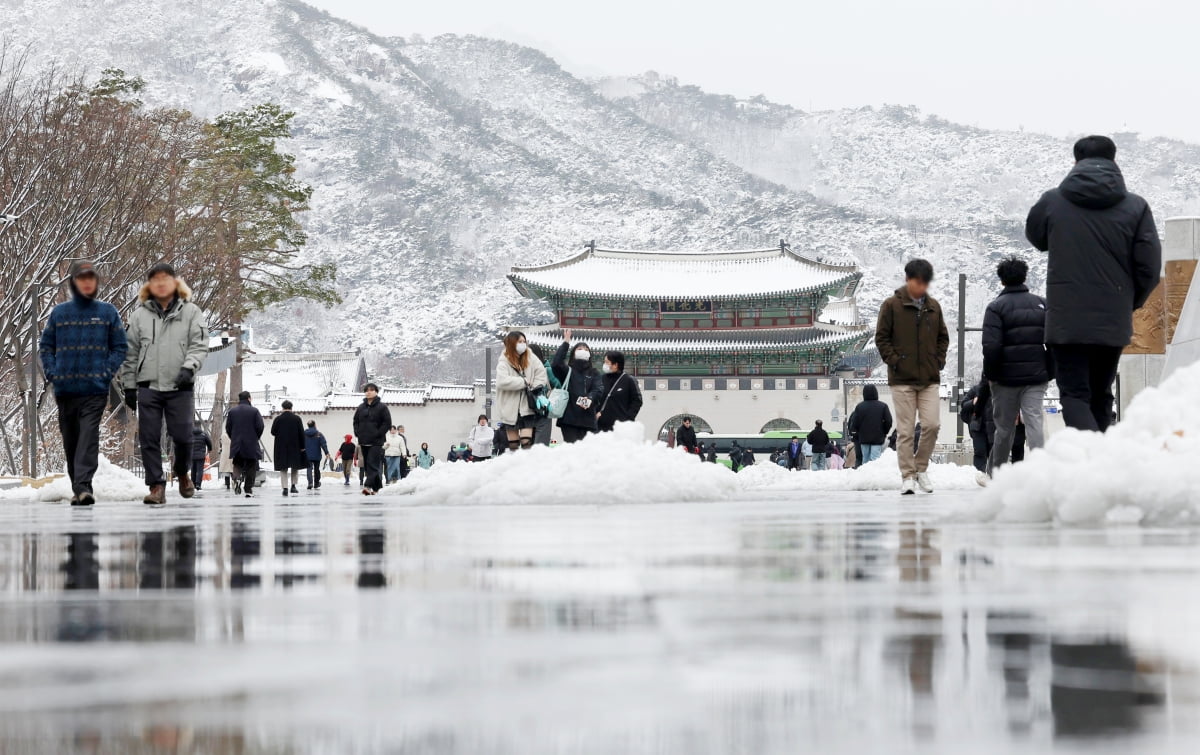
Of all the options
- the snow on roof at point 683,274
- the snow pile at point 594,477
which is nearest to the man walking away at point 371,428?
the snow pile at point 594,477

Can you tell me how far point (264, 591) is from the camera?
4.38 metres

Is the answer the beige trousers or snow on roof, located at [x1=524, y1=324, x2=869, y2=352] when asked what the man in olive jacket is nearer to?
the beige trousers

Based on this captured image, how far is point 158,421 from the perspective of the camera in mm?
12117

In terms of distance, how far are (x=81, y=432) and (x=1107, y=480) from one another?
8157 mm

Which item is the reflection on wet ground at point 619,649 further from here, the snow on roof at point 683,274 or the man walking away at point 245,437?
the snow on roof at point 683,274

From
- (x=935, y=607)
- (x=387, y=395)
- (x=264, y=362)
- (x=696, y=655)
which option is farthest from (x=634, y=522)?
(x=264, y=362)

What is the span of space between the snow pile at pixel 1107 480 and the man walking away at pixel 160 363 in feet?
23.7

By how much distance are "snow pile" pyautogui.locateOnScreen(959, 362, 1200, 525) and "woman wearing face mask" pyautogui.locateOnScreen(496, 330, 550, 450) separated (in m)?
9.36

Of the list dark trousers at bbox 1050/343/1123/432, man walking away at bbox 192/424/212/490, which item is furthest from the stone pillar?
man walking away at bbox 192/424/212/490

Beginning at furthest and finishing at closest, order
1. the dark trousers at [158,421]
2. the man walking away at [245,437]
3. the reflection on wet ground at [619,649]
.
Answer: the man walking away at [245,437]
the dark trousers at [158,421]
the reflection on wet ground at [619,649]

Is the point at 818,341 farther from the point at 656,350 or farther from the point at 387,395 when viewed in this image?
the point at 387,395

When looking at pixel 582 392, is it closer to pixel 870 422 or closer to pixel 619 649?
pixel 870 422

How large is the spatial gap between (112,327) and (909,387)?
226 inches

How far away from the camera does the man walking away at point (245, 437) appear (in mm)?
22016
